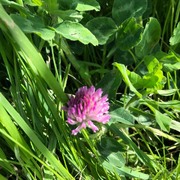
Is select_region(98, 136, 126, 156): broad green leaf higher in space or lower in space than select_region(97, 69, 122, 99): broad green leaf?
lower

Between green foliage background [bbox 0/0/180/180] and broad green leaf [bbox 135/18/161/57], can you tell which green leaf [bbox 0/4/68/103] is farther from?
broad green leaf [bbox 135/18/161/57]

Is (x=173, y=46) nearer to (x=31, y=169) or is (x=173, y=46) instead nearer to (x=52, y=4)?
(x=52, y=4)

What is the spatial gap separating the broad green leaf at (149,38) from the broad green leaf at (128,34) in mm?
20

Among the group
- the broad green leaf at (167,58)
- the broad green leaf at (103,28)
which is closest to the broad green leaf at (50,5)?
the broad green leaf at (103,28)

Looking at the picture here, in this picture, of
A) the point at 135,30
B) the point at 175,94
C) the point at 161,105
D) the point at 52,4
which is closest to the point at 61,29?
the point at 52,4

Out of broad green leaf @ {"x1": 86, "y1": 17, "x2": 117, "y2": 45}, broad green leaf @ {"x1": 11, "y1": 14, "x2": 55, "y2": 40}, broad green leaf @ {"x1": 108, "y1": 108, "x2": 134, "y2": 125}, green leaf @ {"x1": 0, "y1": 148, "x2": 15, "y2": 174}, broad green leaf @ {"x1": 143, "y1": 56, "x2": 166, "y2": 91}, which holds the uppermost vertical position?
broad green leaf @ {"x1": 11, "y1": 14, "x2": 55, "y2": 40}

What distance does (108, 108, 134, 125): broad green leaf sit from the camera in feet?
3.43

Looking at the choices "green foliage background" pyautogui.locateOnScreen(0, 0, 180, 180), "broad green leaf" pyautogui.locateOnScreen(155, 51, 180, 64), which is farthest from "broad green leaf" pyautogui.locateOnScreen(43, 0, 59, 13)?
"broad green leaf" pyautogui.locateOnScreen(155, 51, 180, 64)

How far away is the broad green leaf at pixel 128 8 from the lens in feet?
3.50

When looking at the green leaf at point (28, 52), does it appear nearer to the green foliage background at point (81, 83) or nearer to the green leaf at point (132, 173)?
the green foliage background at point (81, 83)

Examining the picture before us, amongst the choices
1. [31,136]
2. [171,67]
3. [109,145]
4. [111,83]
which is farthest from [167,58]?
[31,136]

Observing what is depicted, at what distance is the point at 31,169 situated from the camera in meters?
1.04

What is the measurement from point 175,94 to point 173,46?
154 millimetres

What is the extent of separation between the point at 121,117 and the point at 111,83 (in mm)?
82
